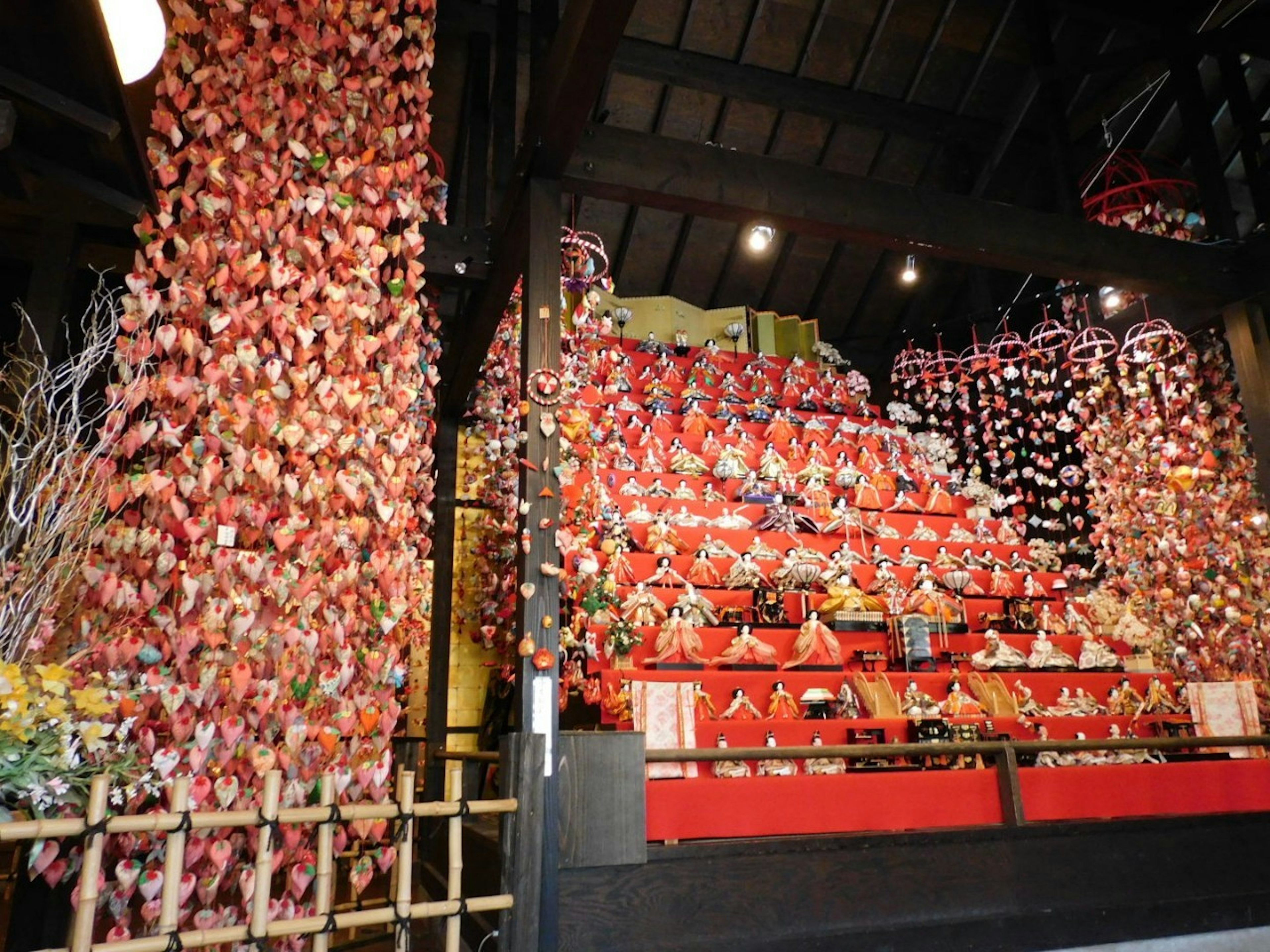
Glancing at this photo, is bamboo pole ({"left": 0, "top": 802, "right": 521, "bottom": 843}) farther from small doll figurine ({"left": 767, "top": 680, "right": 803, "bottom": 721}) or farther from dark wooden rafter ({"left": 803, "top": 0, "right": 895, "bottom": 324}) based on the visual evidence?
dark wooden rafter ({"left": 803, "top": 0, "right": 895, "bottom": 324})

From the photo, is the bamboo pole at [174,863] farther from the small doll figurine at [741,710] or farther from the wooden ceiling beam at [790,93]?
the wooden ceiling beam at [790,93]

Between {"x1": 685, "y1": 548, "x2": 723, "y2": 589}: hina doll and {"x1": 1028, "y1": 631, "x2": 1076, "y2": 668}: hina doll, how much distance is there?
2103 mm

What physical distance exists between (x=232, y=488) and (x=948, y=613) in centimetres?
478

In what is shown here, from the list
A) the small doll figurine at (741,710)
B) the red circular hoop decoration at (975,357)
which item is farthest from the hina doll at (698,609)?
the red circular hoop decoration at (975,357)

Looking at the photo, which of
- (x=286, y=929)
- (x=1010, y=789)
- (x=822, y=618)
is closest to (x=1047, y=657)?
(x=822, y=618)

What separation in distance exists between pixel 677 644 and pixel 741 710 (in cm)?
56

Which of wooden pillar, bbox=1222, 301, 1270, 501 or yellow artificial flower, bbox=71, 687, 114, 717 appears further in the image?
wooden pillar, bbox=1222, 301, 1270, 501

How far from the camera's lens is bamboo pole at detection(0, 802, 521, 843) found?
2.14m

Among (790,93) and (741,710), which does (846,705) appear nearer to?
(741,710)

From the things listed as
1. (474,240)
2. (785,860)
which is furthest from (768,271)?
(785,860)

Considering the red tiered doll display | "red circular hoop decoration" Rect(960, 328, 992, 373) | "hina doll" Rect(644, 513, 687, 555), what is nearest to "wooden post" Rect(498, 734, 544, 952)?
the red tiered doll display

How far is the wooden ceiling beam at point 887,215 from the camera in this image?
3.99m

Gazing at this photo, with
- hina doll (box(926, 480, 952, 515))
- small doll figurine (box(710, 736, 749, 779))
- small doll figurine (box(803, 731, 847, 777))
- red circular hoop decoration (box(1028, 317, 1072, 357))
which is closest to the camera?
small doll figurine (box(710, 736, 749, 779))

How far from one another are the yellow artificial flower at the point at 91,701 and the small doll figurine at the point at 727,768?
2.52 m
